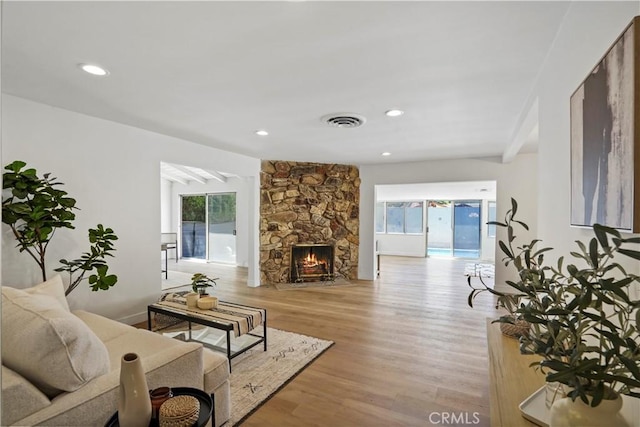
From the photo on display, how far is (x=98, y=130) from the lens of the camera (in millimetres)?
3318

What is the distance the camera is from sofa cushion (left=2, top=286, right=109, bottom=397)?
4.38 feet

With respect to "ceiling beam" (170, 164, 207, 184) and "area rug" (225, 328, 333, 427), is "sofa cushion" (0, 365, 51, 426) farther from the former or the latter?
"ceiling beam" (170, 164, 207, 184)

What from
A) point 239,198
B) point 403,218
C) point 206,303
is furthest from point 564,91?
point 403,218

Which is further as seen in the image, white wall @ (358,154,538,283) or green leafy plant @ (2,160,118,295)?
white wall @ (358,154,538,283)

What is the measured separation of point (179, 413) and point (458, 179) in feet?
16.9

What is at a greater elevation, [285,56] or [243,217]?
[285,56]

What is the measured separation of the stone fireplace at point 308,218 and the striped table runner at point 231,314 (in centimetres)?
270

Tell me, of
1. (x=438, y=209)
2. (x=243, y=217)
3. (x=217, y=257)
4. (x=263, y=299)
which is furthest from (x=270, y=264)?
(x=438, y=209)

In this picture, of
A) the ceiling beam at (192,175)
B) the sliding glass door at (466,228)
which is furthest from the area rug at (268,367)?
the sliding glass door at (466,228)

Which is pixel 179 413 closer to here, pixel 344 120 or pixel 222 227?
pixel 344 120

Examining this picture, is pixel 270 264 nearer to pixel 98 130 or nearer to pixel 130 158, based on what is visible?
pixel 130 158

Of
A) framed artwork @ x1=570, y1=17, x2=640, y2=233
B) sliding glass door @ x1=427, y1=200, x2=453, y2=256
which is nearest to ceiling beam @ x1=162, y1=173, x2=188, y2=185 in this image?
sliding glass door @ x1=427, y1=200, x2=453, y2=256

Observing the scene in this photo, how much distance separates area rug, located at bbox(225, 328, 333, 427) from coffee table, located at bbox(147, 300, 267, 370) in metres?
0.11

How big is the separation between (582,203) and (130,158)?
13.1ft
